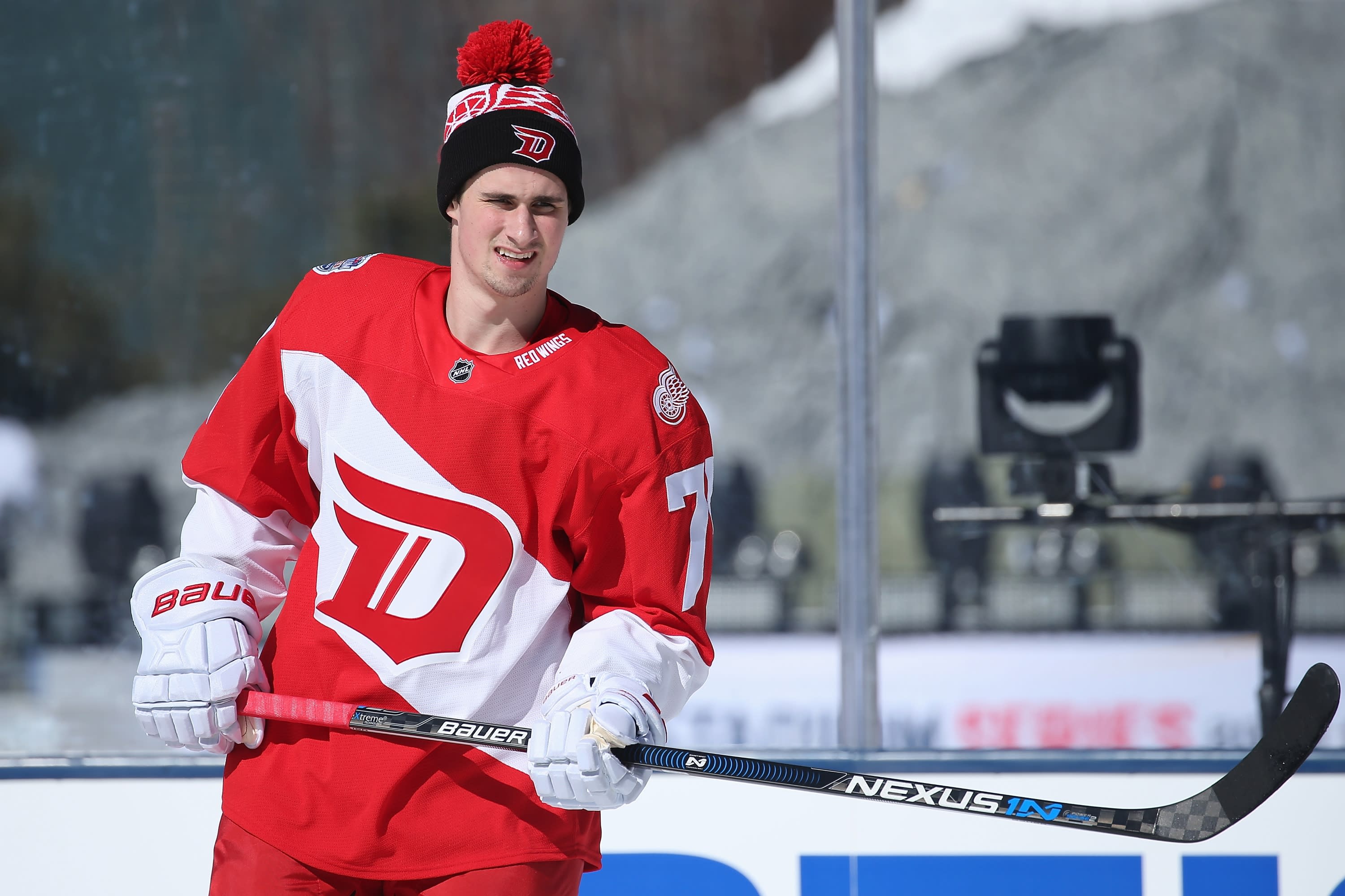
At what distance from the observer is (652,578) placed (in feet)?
4.66

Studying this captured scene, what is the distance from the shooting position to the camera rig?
2871mm

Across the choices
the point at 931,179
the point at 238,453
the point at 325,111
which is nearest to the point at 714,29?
the point at 931,179

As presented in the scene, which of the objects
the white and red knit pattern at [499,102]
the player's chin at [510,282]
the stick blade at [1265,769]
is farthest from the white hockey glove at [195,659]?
the stick blade at [1265,769]

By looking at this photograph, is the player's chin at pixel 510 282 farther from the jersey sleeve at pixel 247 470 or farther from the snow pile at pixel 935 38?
the snow pile at pixel 935 38

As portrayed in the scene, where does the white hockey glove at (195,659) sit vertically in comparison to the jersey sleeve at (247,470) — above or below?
below

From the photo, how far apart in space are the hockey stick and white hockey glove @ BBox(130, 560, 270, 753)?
0.03 metres

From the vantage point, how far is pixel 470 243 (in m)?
1.44

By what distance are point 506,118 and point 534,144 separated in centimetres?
5

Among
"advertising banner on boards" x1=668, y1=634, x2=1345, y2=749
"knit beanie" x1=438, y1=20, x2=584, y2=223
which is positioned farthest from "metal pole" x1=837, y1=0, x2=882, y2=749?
"knit beanie" x1=438, y1=20, x2=584, y2=223

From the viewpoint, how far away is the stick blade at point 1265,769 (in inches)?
55.6

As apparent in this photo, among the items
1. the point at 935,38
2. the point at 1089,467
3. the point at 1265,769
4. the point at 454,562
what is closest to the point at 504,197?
the point at 454,562

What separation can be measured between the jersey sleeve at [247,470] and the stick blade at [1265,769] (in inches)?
42.3

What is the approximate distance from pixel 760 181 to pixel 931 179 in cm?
50

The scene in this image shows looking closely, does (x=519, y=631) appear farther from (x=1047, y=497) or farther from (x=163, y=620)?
(x=1047, y=497)
